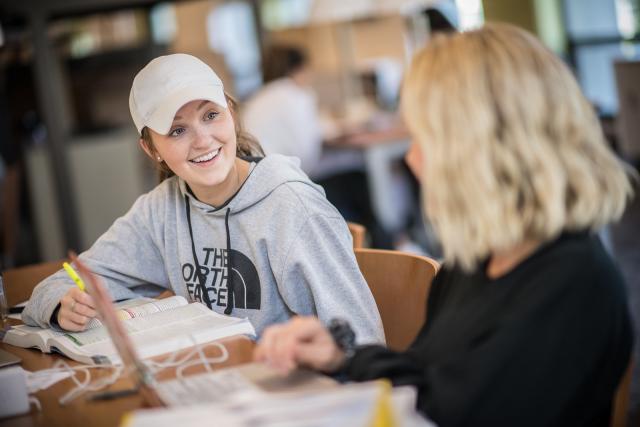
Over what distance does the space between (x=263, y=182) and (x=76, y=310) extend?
0.46 metres

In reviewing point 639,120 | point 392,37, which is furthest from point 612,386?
point 392,37

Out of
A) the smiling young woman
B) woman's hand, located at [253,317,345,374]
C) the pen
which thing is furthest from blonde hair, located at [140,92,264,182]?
woman's hand, located at [253,317,345,374]

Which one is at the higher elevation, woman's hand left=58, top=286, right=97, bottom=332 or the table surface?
woman's hand left=58, top=286, right=97, bottom=332

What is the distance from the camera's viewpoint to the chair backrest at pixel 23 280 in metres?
2.32

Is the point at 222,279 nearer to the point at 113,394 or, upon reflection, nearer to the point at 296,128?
the point at 113,394

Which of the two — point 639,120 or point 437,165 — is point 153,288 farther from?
point 639,120

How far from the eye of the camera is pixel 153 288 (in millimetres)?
2164

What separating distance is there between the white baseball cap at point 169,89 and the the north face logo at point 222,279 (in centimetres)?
30

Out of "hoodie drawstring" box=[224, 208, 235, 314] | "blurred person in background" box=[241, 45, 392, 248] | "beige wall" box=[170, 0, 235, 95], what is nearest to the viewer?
"hoodie drawstring" box=[224, 208, 235, 314]

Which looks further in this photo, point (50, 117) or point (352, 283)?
point (50, 117)

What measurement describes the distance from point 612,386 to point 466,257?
256mm

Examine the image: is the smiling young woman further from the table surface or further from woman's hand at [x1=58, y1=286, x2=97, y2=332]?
the table surface

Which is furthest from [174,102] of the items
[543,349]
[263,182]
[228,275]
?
[543,349]

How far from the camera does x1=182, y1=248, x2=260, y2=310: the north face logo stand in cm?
188
